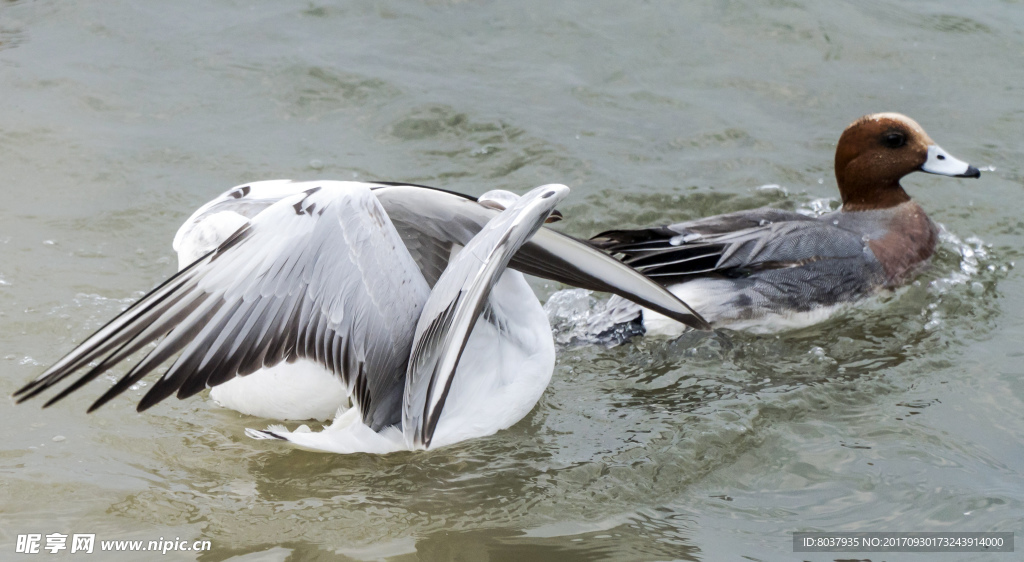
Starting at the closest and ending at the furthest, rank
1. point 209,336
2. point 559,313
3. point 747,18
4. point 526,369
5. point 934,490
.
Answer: point 209,336
point 934,490
point 526,369
point 559,313
point 747,18

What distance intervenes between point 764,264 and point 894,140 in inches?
46.9

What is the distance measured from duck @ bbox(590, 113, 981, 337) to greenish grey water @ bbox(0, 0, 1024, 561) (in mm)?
128

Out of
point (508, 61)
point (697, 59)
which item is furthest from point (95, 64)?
point (697, 59)

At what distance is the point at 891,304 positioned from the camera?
5.37 m

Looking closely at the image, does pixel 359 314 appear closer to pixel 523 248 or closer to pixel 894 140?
pixel 523 248

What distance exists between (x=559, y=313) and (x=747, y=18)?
3791 millimetres

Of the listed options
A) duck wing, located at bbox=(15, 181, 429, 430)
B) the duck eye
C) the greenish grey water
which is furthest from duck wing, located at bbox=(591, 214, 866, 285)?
duck wing, located at bbox=(15, 181, 429, 430)

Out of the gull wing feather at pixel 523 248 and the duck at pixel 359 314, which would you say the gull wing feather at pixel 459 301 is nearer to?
the duck at pixel 359 314

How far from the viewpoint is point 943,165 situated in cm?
565

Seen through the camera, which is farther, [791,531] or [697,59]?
[697,59]

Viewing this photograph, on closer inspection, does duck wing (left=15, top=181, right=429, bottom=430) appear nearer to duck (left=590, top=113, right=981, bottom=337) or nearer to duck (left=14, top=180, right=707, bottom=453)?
duck (left=14, top=180, right=707, bottom=453)

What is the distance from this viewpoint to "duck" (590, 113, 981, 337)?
16.9 feet

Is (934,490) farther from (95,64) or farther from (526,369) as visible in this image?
(95,64)

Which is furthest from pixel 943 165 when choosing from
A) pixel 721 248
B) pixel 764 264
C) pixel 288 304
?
pixel 288 304
